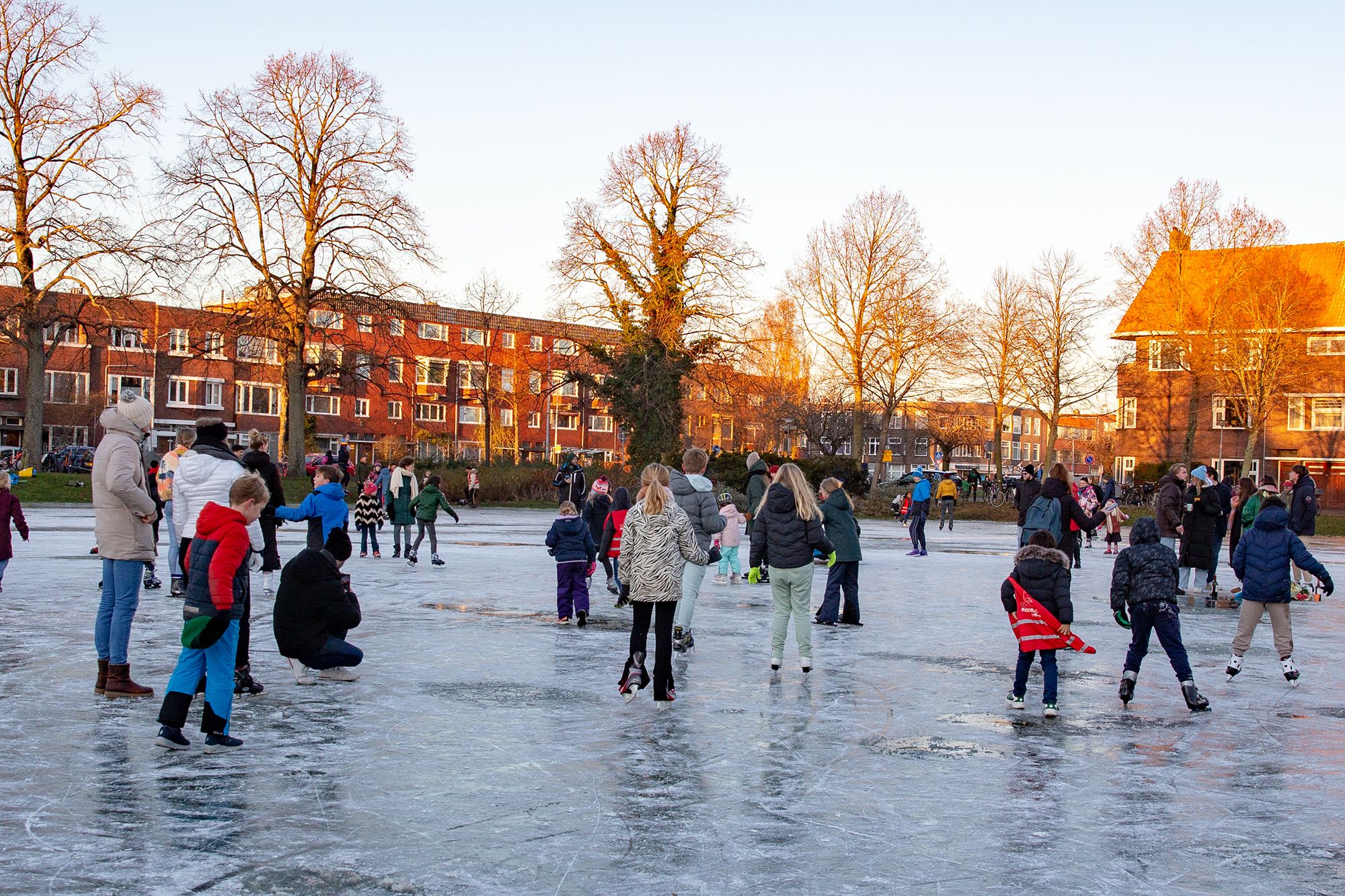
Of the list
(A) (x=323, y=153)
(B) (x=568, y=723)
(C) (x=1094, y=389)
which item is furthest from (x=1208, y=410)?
(B) (x=568, y=723)

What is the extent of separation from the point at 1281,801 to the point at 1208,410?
178 ft

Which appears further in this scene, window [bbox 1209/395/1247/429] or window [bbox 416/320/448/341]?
window [bbox 416/320/448/341]

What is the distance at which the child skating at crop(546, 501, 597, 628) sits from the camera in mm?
12008

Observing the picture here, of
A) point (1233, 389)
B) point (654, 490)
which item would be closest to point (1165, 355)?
point (1233, 389)

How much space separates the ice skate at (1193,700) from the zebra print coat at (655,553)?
142 inches

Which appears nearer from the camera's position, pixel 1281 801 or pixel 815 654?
pixel 1281 801

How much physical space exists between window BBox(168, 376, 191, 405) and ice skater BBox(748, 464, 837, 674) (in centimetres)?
6858

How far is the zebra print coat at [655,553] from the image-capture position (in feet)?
26.7

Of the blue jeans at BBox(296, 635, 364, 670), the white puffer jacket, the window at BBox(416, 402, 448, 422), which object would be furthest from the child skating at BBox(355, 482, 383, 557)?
the window at BBox(416, 402, 448, 422)

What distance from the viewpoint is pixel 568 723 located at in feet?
24.5

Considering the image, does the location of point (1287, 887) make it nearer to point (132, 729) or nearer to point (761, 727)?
point (761, 727)

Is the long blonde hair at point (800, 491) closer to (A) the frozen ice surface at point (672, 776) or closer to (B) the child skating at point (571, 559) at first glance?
(A) the frozen ice surface at point (672, 776)

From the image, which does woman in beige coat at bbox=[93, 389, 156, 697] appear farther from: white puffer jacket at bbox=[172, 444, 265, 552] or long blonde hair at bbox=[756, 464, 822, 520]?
long blonde hair at bbox=[756, 464, 822, 520]

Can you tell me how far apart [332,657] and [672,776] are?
3230 millimetres
